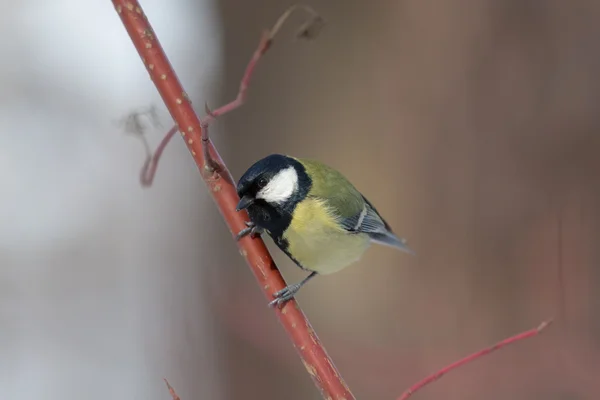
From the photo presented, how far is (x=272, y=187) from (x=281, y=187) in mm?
34

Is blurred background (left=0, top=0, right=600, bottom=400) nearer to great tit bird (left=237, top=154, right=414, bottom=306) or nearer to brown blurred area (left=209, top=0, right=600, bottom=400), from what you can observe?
brown blurred area (left=209, top=0, right=600, bottom=400)

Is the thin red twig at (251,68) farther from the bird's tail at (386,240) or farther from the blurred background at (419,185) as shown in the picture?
the blurred background at (419,185)

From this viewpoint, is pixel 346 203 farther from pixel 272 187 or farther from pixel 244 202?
pixel 244 202

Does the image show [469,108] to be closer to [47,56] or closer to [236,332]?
[236,332]

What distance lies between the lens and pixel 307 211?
943mm

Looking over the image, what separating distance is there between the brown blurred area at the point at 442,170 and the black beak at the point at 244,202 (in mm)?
727

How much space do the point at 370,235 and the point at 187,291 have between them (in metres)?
1.04

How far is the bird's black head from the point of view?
0.81 meters

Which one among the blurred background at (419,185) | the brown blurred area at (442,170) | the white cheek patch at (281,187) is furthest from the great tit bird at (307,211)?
the brown blurred area at (442,170)

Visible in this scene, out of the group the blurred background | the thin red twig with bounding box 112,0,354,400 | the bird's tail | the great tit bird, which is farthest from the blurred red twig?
the blurred background

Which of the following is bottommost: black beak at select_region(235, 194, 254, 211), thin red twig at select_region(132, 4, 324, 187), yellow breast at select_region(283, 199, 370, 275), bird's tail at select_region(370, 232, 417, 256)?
bird's tail at select_region(370, 232, 417, 256)

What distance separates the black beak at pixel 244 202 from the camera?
72 centimetres

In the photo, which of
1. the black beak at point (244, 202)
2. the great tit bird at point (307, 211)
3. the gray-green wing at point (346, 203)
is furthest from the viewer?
the gray-green wing at point (346, 203)

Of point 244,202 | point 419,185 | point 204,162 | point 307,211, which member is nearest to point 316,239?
A: point 307,211
